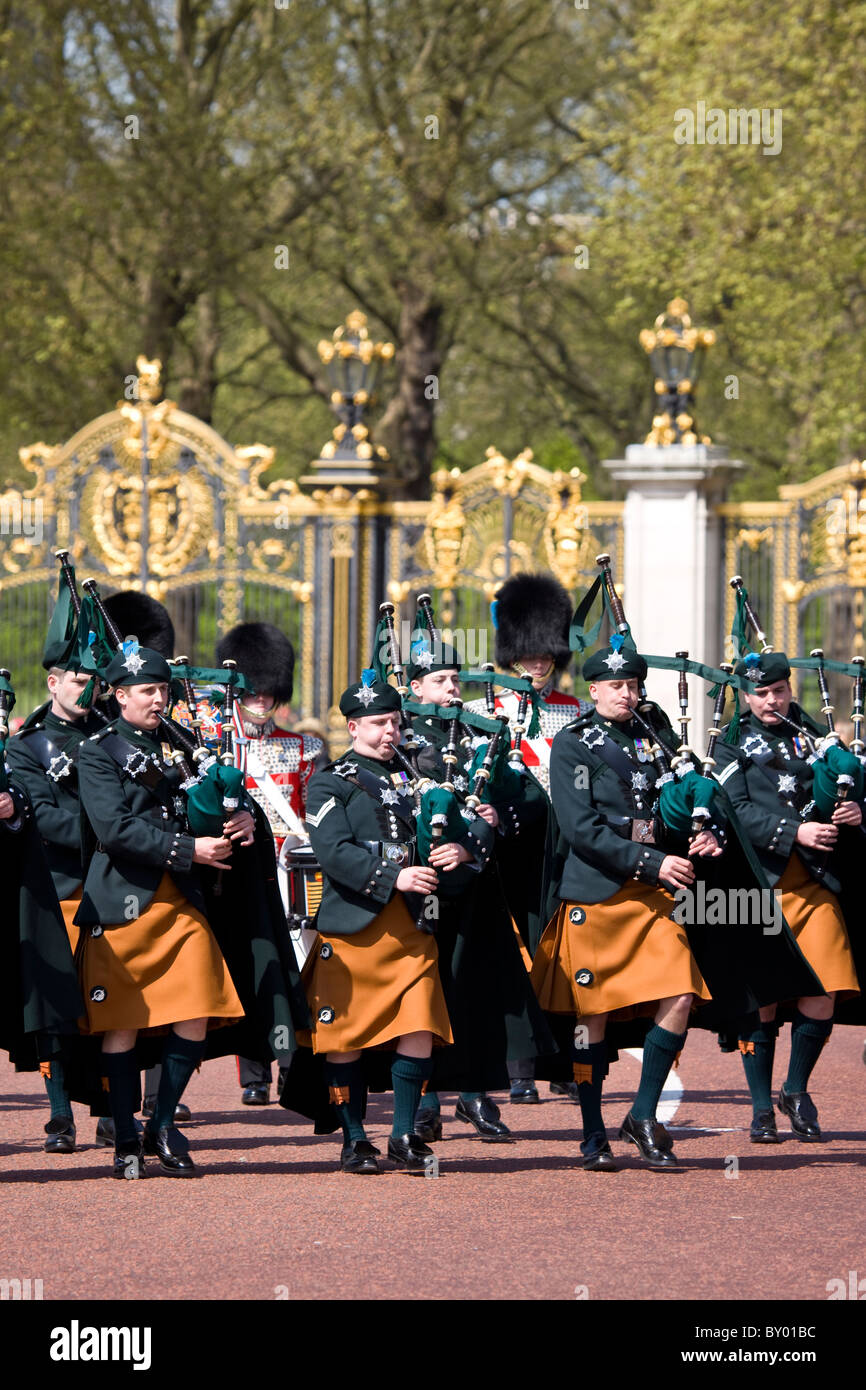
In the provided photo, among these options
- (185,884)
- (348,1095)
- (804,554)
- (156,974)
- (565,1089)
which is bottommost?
(565,1089)

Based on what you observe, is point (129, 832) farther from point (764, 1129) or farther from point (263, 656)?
point (263, 656)

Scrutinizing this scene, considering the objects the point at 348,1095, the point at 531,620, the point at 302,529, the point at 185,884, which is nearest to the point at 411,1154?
the point at 348,1095

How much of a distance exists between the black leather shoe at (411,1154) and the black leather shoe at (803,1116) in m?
1.41

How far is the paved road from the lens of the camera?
5.87m

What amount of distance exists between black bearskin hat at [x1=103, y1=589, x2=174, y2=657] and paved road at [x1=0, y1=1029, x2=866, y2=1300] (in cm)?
236

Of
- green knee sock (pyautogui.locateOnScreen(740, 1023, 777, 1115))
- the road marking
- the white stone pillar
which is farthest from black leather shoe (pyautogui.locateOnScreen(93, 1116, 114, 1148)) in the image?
the white stone pillar

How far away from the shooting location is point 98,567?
17516mm

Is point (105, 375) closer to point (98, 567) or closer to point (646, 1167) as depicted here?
point (98, 567)

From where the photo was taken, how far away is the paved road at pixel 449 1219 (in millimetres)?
5871

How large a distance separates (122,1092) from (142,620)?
3.36 meters

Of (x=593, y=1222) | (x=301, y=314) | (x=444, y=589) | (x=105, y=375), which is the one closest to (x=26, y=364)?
(x=105, y=375)

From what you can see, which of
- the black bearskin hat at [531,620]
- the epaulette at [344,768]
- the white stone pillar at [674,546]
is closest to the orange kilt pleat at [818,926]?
the epaulette at [344,768]

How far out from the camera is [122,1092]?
7.47 meters

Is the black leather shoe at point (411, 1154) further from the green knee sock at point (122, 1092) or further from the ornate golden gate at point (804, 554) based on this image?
the ornate golden gate at point (804, 554)
